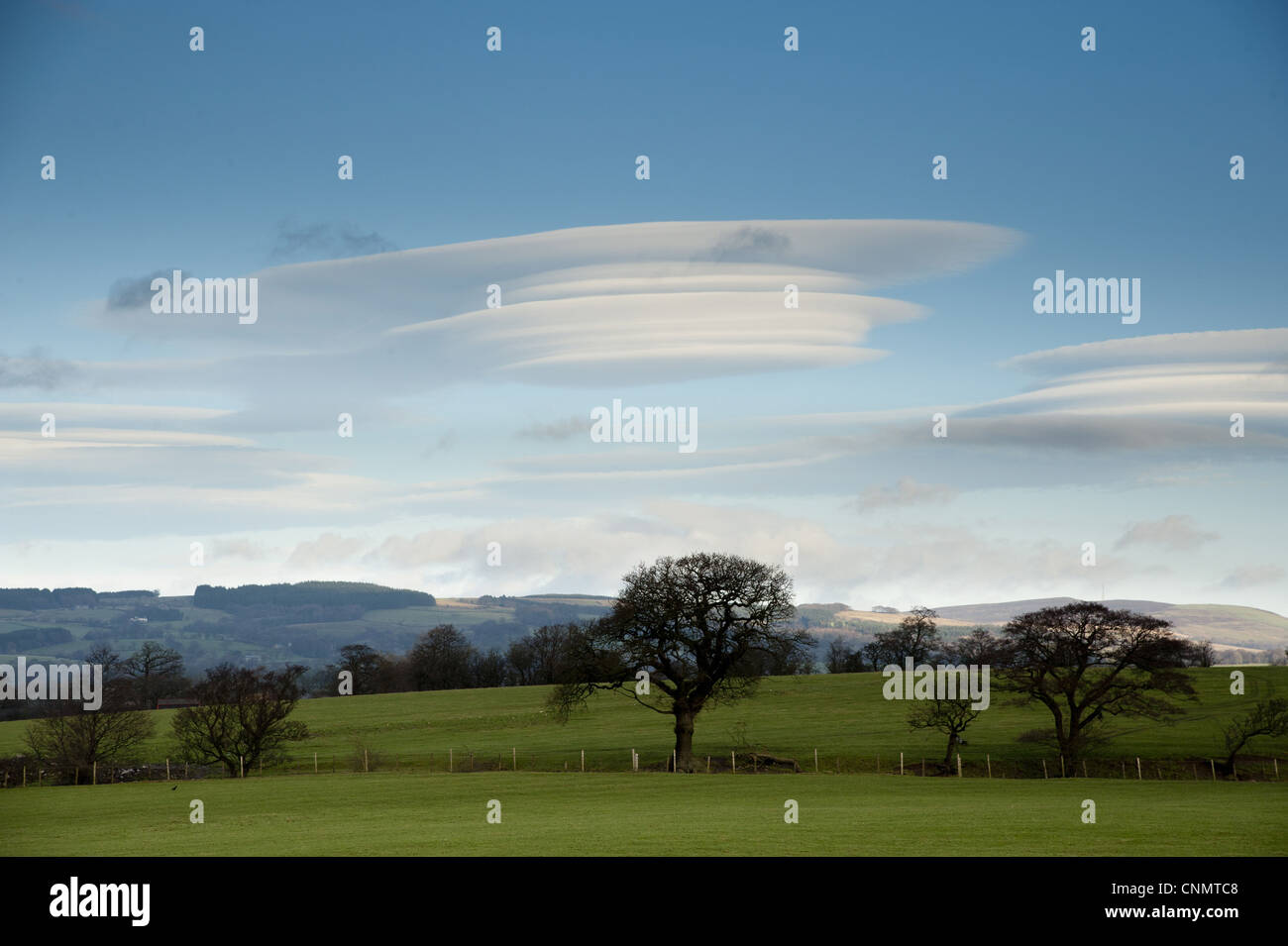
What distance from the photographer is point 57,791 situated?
55.9 m

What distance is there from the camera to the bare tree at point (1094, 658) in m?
60.0

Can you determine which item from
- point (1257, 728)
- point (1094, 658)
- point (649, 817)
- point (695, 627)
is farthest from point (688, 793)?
point (1257, 728)

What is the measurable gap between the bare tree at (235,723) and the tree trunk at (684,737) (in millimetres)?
24780

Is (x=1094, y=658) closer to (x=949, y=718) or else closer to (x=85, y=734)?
(x=949, y=718)

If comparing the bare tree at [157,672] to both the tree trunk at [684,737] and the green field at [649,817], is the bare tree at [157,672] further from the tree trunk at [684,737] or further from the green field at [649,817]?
the tree trunk at [684,737]

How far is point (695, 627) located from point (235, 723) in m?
30.7

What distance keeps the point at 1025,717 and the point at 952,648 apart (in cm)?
716

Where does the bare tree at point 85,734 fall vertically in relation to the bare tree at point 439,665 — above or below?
above

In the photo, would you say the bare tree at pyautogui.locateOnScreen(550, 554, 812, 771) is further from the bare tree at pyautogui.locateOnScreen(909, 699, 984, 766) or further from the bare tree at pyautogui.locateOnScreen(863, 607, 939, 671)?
the bare tree at pyautogui.locateOnScreen(863, 607, 939, 671)

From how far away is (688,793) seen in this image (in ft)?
149

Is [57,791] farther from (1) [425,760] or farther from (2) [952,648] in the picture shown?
(2) [952,648]

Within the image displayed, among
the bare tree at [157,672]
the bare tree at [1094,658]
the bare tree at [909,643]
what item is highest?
the bare tree at [1094,658]

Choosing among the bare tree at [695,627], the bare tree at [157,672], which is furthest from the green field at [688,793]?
the bare tree at [157,672]
